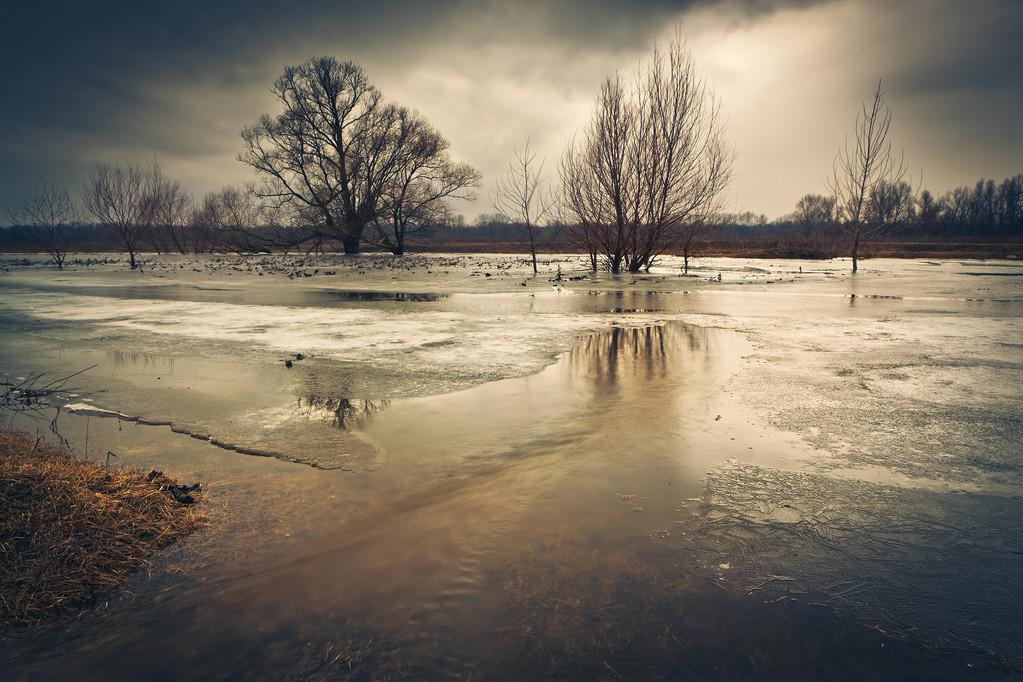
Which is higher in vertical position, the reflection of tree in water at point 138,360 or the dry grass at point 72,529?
the reflection of tree in water at point 138,360

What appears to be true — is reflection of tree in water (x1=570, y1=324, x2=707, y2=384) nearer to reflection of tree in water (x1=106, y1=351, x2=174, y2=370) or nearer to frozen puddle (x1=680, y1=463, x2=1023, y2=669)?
frozen puddle (x1=680, y1=463, x2=1023, y2=669)

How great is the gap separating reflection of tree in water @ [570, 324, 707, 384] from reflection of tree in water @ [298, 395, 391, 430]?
8.57 feet

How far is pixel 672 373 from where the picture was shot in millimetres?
6664

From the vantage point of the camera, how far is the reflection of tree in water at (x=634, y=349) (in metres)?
6.88

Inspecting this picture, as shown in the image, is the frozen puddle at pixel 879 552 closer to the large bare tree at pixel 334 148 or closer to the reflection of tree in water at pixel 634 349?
the reflection of tree in water at pixel 634 349

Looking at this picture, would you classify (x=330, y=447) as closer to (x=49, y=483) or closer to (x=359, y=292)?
(x=49, y=483)

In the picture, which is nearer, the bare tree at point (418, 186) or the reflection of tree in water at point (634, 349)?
the reflection of tree in water at point (634, 349)

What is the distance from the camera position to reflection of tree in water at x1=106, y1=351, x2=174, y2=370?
7.25 meters

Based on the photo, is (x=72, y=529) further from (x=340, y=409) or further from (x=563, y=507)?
(x=563, y=507)

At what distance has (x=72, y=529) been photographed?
299 centimetres

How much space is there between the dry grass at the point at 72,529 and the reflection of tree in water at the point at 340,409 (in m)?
1.56

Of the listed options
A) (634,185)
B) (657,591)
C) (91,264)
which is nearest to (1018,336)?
(657,591)

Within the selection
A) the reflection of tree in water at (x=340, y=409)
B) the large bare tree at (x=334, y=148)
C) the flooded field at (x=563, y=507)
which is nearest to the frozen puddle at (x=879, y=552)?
the flooded field at (x=563, y=507)

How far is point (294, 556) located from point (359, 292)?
50.8 feet
